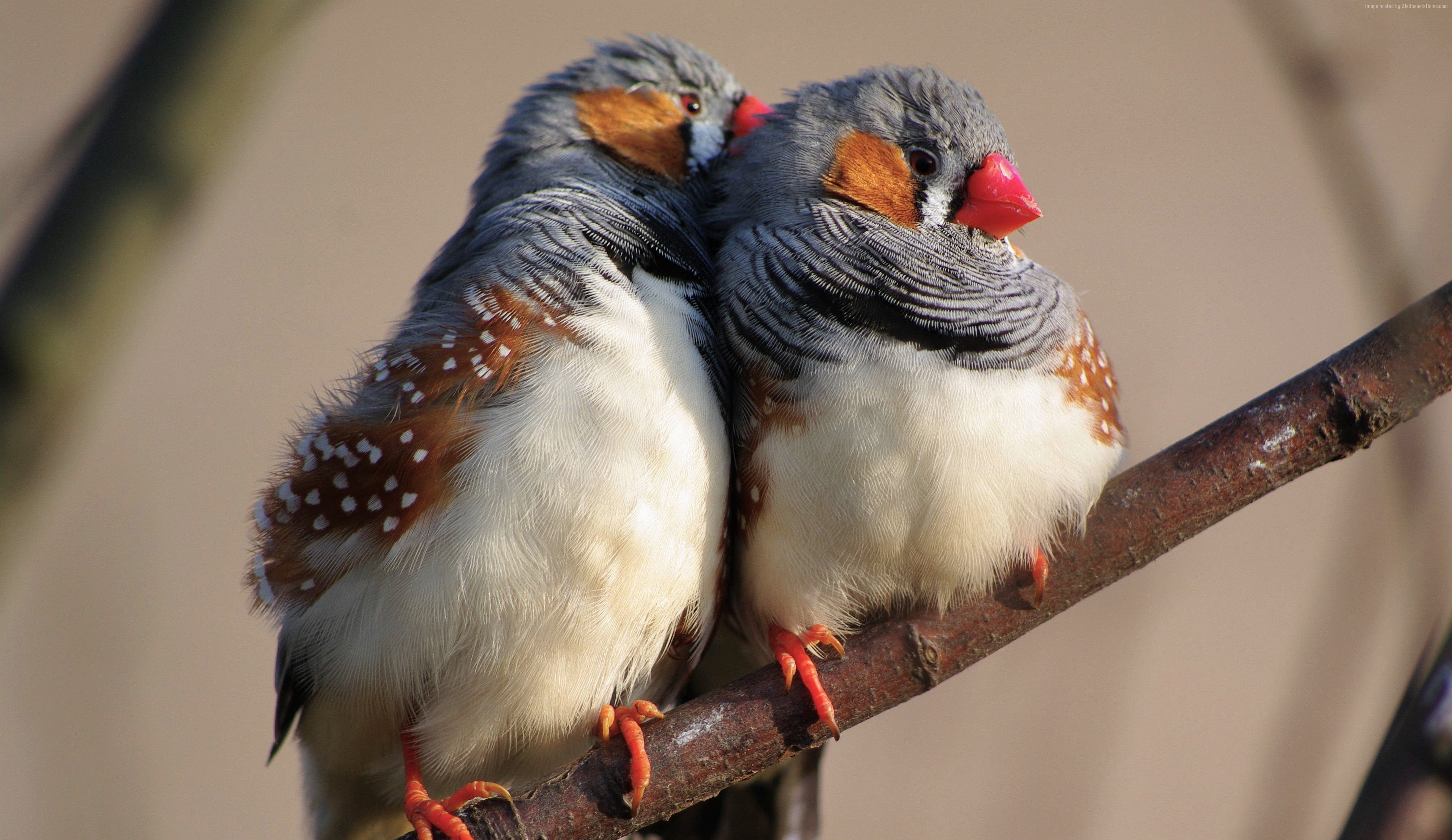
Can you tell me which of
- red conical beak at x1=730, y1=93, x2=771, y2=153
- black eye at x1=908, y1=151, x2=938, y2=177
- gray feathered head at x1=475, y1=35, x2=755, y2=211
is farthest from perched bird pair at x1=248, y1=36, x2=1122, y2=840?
red conical beak at x1=730, y1=93, x2=771, y2=153

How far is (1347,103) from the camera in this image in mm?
1211

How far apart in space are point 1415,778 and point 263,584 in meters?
1.61

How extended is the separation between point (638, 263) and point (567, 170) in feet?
1.12

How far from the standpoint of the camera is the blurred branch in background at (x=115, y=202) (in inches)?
35.3

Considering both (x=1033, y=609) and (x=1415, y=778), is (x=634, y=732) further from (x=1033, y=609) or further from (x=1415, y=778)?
(x=1415, y=778)

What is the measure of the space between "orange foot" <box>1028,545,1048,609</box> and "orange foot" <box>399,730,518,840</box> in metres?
0.87

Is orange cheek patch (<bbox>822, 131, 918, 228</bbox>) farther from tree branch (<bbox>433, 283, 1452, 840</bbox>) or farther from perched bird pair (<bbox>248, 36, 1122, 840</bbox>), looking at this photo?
tree branch (<bbox>433, 283, 1452, 840</bbox>)

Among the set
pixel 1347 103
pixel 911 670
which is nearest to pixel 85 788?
pixel 911 670

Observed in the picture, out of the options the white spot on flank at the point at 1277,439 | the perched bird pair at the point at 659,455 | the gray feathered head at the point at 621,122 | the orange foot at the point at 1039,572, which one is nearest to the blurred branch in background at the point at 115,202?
the perched bird pair at the point at 659,455

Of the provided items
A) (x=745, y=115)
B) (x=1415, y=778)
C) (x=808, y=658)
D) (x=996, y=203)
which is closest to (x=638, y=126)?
(x=745, y=115)

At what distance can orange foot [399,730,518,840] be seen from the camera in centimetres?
152

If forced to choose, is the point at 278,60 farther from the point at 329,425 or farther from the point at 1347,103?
the point at 1347,103

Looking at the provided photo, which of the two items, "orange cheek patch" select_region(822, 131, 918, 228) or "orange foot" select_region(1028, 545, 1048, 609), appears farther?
"orange cheek patch" select_region(822, 131, 918, 228)

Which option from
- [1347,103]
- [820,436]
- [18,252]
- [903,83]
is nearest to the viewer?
[18,252]
